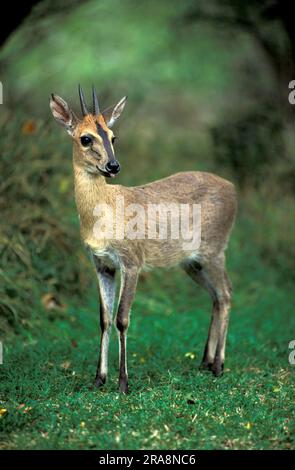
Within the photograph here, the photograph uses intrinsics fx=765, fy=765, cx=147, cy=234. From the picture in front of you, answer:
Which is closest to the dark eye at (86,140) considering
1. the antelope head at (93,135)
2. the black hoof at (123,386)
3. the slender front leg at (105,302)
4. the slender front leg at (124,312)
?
the antelope head at (93,135)

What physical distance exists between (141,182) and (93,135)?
557 centimetres

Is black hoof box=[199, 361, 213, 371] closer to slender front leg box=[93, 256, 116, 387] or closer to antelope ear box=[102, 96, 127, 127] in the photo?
slender front leg box=[93, 256, 116, 387]

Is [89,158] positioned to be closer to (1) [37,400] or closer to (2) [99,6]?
(1) [37,400]

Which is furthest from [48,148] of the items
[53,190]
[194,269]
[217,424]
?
[217,424]

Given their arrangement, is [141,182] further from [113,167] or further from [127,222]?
[113,167]

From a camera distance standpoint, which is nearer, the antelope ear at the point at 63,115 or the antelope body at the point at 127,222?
the antelope body at the point at 127,222

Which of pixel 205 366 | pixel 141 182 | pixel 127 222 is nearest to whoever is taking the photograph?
pixel 127 222

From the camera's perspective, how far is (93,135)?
6.11 metres

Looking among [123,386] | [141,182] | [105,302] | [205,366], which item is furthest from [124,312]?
[141,182]

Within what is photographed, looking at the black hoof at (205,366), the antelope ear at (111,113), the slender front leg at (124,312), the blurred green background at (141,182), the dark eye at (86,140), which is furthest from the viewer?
the black hoof at (205,366)

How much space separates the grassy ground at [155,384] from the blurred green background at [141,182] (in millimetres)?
20

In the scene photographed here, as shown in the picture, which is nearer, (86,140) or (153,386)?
(86,140)

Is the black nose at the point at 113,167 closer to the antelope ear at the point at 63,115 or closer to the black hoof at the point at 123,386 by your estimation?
the antelope ear at the point at 63,115

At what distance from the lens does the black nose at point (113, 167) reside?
5.91m
